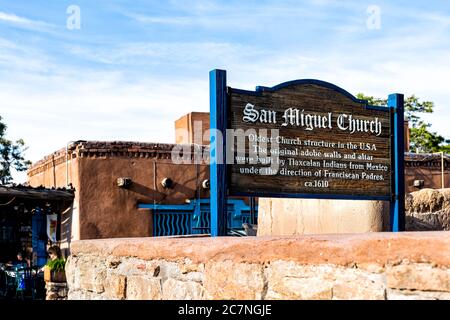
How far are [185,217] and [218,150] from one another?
547 inches

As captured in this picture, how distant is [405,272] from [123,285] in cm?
213

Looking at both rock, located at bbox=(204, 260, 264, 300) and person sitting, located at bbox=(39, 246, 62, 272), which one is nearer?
rock, located at bbox=(204, 260, 264, 300)

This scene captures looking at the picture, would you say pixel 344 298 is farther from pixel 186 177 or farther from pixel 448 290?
pixel 186 177

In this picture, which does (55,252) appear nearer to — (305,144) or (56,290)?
(56,290)

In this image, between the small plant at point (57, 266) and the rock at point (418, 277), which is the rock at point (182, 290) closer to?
the rock at point (418, 277)

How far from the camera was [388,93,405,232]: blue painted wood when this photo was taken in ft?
20.7

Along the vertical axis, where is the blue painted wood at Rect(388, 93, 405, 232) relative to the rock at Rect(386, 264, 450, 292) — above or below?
above

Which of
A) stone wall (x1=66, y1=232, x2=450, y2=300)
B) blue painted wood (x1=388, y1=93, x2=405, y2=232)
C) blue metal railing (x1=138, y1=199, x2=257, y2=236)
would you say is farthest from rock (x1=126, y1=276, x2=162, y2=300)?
blue metal railing (x1=138, y1=199, x2=257, y2=236)

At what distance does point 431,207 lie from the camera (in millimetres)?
8297

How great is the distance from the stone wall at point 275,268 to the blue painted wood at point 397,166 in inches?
114

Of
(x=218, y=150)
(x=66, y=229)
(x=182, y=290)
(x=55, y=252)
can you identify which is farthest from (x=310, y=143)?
(x=55, y=252)

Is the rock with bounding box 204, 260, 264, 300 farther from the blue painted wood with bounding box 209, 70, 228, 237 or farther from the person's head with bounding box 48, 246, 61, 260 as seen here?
the person's head with bounding box 48, 246, 61, 260

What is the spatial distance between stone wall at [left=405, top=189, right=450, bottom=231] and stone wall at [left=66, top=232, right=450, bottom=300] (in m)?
4.26
